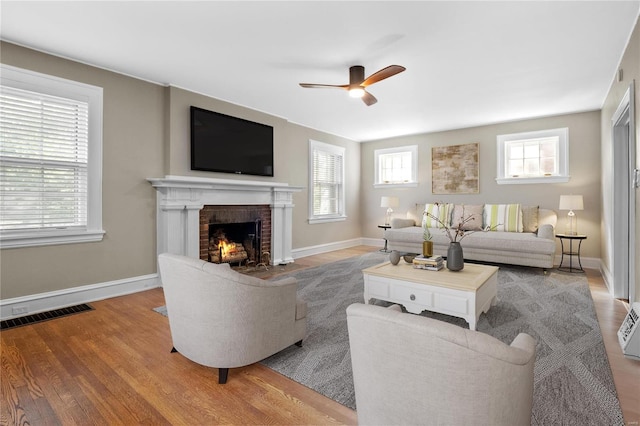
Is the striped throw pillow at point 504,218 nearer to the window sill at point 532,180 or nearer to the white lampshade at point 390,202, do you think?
the window sill at point 532,180

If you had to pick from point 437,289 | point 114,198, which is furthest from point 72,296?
point 437,289

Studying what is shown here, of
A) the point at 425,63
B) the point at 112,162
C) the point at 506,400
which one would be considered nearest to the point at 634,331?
the point at 506,400

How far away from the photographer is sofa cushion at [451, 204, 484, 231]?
19.6ft

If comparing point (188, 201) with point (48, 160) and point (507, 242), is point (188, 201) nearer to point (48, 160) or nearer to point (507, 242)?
point (48, 160)

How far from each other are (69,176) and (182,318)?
8.17 feet

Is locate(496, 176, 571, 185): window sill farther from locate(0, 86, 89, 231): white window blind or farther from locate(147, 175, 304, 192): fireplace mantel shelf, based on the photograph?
locate(0, 86, 89, 231): white window blind

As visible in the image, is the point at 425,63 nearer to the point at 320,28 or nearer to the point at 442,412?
the point at 320,28

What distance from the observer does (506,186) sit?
20.1ft

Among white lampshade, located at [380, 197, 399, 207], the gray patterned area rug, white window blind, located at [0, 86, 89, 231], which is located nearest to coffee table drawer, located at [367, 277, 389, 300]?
the gray patterned area rug

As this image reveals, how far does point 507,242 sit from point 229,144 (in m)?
4.48

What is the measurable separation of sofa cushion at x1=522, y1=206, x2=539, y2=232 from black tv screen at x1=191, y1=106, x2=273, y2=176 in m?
4.47

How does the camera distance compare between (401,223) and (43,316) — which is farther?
(401,223)

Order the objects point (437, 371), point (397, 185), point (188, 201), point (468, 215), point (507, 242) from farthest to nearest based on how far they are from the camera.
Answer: point (397, 185) < point (468, 215) < point (507, 242) < point (188, 201) < point (437, 371)

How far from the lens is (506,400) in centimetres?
103
